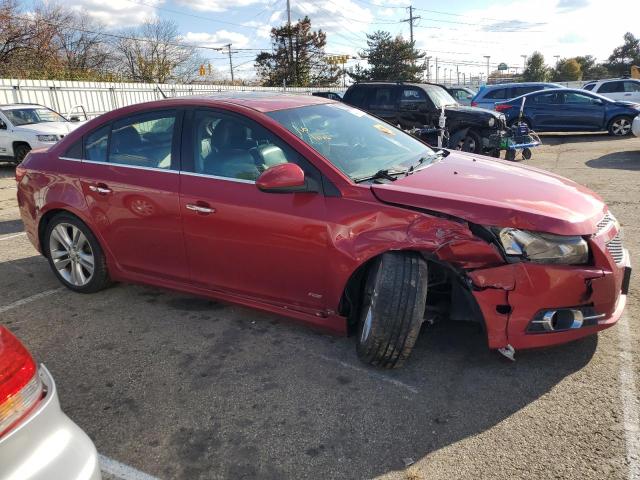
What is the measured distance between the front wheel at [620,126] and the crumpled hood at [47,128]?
14.8m

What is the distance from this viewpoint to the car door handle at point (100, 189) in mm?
3918

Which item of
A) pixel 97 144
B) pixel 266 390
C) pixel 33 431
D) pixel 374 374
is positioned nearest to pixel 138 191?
pixel 97 144

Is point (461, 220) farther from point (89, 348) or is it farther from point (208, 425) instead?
point (89, 348)

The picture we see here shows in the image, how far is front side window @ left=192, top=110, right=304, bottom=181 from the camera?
3.35 meters

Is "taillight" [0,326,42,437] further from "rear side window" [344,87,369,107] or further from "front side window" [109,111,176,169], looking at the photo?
"rear side window" [344,87,369,107]

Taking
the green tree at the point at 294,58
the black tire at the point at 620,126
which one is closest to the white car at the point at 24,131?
the black tire at the point at 620,126

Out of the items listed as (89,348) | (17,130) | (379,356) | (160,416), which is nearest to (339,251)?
(379,356)

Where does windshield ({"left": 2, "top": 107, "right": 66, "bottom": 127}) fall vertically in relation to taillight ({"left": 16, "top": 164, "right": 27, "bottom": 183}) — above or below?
above

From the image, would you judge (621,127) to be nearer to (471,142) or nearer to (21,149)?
(471,142)

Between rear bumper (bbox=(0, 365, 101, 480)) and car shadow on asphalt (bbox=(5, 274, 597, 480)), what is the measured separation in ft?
2.85

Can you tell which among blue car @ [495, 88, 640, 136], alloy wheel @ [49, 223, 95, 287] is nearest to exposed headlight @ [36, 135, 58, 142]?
alloy wheel @ [49, 223, 95, 287]

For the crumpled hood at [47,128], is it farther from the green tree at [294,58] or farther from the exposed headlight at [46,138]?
the green tree at [294,58]

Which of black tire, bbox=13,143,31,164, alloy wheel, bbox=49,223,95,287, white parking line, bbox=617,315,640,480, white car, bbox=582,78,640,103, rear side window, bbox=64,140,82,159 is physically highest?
white car, bbox=582,78,640,103

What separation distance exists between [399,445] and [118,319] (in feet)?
8.12
